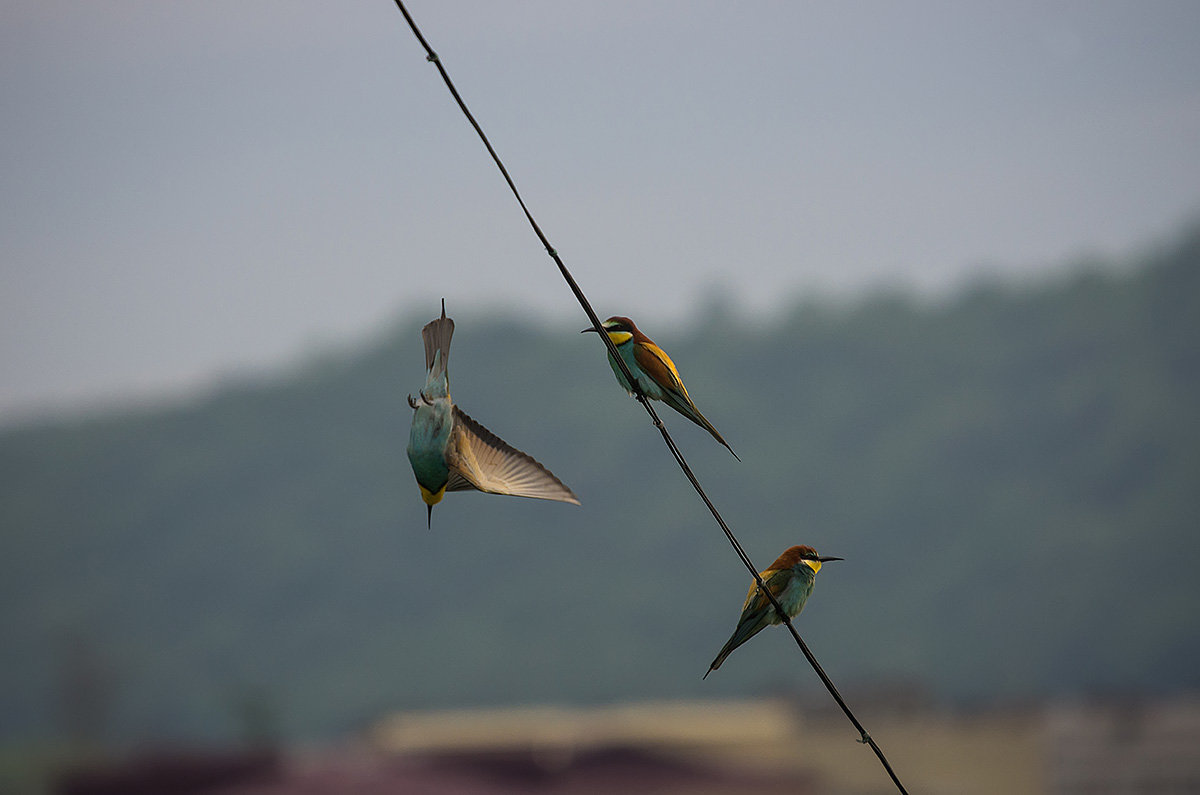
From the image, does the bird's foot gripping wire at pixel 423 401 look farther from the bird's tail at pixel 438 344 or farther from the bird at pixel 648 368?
the bird at pixel 648 368

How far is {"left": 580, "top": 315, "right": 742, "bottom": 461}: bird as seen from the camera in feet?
11.2

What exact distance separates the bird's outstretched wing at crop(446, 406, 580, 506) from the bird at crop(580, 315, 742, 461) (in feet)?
2.44

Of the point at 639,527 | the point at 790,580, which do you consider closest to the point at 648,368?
the point at 790,580

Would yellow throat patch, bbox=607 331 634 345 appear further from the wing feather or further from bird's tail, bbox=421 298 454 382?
bird's tail, bbox=421 298 454 382

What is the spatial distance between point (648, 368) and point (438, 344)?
91 centimetres

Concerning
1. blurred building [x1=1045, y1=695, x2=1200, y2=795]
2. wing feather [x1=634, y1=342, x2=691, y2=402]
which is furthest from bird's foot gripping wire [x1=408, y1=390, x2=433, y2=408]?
blurred building [x1=1045, y1=695, x2=1200, y2=795]

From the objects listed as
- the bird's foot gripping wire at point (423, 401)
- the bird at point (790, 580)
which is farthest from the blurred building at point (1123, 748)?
the bird's foot gripping wire at point (423, 401)

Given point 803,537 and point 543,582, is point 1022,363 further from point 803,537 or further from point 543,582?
point 543,582

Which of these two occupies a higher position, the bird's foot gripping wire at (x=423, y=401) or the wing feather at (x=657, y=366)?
the wing feather at (x=657, y=366)

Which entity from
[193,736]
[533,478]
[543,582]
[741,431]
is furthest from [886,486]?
[533,478]

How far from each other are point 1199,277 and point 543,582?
38572 millimetres

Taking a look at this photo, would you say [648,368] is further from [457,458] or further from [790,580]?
[457,458]

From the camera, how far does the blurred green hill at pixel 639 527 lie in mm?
61281

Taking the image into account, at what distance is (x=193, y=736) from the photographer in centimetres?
5862
